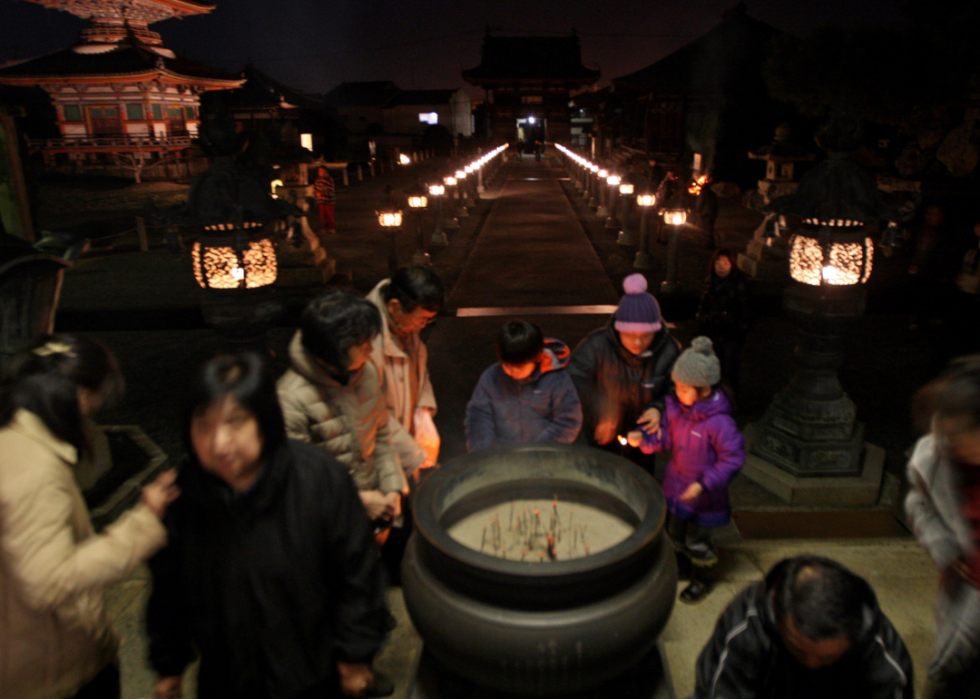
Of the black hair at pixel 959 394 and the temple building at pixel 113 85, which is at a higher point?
the temple building at pixel 113 85

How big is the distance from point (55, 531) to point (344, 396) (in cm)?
106

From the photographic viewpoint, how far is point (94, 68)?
31750 mm

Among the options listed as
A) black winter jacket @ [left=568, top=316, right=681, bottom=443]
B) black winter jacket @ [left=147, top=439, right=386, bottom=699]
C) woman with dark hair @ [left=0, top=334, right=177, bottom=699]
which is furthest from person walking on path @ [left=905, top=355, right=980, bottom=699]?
woman with dark hair @ [left=0, top=334, right=177, bottom=699]

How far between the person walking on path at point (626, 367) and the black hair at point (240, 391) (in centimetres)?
194

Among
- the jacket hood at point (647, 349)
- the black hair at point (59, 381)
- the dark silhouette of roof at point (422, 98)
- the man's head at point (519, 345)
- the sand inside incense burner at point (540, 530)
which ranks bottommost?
the sand inside incense burner at point (540, 530)

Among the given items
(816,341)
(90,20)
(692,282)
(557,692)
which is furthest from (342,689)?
(90,20)

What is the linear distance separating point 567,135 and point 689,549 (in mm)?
46990

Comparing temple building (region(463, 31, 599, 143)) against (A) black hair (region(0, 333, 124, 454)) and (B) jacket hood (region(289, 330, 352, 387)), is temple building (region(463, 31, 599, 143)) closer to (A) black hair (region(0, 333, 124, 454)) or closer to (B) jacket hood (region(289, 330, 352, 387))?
(B) jacket hood (region(289, 330, 352, 387))

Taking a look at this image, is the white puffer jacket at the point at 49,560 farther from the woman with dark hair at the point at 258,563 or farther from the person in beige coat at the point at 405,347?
the person in beige coat at the point at 405,347

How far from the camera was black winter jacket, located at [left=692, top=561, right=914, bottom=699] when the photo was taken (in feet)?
5.62

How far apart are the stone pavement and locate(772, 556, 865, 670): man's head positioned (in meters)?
1.17

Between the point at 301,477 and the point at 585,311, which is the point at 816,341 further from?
the point at 585,311

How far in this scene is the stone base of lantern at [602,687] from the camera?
211 cm

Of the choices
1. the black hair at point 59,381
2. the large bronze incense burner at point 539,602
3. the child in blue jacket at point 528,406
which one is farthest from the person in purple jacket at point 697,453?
the black hair at point 59,381
